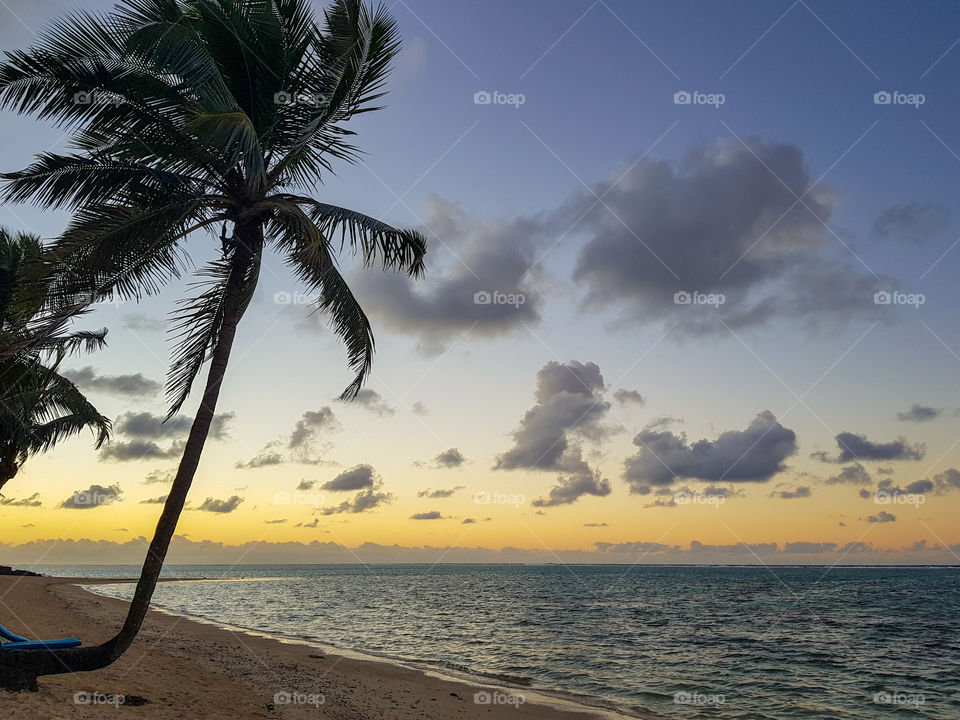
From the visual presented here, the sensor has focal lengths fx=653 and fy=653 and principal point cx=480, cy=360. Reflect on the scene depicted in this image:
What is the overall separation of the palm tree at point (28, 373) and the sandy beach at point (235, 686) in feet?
16.2

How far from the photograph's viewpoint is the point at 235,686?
568 inches

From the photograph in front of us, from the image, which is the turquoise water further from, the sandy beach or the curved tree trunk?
the curved tree trunk

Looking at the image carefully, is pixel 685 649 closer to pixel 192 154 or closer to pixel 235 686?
pixel 235 686

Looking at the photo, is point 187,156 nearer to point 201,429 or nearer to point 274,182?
point 274,182

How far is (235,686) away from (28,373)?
9.56 metres

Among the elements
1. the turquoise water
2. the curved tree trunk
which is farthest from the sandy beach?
the turquoise water

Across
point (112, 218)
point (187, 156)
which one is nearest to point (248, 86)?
point (187, 156)

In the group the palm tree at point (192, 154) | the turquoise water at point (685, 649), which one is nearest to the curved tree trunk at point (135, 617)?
the palm tree at point (192, 154)

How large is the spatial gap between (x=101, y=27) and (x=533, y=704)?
52.6ft

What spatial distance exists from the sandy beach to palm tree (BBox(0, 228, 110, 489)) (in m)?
4.92

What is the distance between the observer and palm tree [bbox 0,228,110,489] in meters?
8.86

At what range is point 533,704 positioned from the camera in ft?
52.1

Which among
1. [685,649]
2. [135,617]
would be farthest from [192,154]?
[685,649]

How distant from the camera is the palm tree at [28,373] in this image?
29.1 feet
